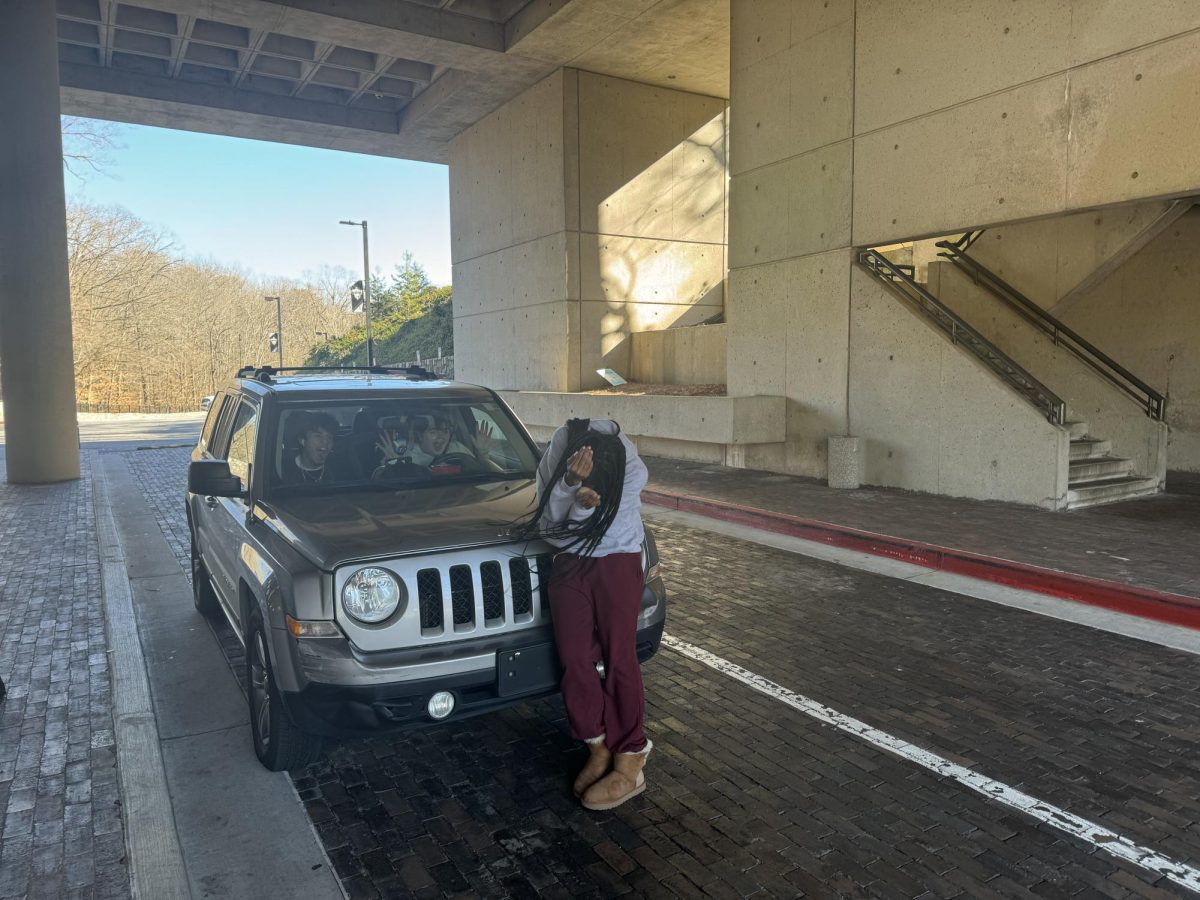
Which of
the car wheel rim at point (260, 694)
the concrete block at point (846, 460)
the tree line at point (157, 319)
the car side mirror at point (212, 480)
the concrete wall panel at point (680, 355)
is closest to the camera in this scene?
the car wheel rim at point (260, 694)

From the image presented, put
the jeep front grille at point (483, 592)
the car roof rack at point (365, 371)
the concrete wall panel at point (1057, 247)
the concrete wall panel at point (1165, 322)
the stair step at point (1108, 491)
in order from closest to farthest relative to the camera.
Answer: the jeep front grille at point (483, 592) < the car roof rack at point (365, 371) < the stair step at point (1108, 491) < the concrete wall panel at point (1057, 247) < the concrete wall panel at point (1165, 322)

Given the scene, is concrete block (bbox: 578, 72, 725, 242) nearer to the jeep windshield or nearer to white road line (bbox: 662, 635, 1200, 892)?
the jeep windshield

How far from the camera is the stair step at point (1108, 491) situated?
9.62 meters

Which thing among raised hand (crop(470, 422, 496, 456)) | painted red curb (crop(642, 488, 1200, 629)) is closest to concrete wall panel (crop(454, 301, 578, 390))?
painted red curb (crop(642, 488, 1200, 629))

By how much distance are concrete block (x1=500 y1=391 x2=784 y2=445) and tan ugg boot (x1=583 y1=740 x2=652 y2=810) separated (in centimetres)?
784

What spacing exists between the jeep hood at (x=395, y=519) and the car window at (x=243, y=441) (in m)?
0.52

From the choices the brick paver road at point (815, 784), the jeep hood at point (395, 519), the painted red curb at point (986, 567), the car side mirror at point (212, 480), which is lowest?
the brick paver road at point (815, 784)

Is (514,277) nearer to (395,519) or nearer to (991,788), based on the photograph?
(395,519)

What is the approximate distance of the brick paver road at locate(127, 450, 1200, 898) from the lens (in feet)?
9.71

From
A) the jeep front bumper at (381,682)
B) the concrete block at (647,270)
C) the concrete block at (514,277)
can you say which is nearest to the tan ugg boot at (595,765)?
the jeep front bumper at (381,682)

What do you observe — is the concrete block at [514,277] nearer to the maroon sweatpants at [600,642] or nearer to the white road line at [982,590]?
the white road line at [982,590]

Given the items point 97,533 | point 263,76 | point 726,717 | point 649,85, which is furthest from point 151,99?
point 726,717

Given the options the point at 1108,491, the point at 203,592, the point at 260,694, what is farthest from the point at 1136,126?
the point at 203,592

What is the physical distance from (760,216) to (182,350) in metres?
58.3
